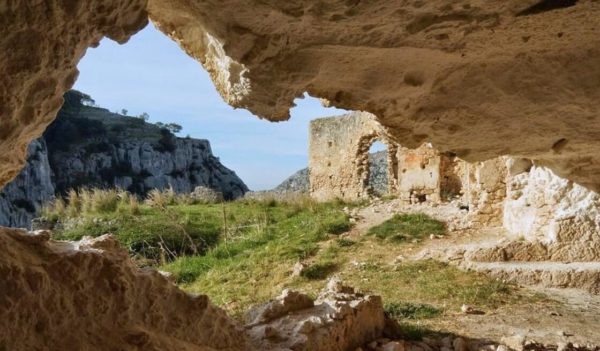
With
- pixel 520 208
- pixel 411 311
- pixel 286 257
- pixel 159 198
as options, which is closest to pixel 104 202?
pixel 159 198

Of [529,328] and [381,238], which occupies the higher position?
[381,238]

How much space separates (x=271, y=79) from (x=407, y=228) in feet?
26.8

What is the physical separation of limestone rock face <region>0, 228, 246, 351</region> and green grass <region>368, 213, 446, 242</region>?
721 cm

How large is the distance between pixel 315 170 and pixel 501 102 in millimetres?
16553

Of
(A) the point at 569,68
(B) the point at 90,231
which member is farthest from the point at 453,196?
(A) the point at 569,68

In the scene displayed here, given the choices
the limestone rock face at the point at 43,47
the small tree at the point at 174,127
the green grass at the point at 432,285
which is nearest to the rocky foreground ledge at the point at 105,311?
the limestone rock face at the point at 43,47

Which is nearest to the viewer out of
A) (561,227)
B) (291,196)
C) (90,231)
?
(561,227)

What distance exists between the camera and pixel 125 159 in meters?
41.6

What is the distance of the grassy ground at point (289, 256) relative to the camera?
21.0 feet

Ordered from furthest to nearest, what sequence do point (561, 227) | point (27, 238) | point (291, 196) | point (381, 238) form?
1. point (291, 196)
2. point (381, 238)
3. point (561, 227)
4. point (27, 238)

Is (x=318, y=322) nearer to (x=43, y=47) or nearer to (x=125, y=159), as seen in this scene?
(x=43, y=47)

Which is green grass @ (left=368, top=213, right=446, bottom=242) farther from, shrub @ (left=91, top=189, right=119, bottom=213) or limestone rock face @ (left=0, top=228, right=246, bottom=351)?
limestone rock face @ (left=0, top=228, right=246, bottom=351)

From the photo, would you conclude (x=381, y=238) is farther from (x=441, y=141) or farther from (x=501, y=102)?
(x=501, y=102)

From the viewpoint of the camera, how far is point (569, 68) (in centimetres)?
269
